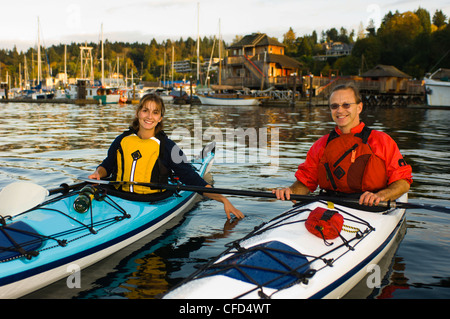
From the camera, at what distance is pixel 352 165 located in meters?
4.52

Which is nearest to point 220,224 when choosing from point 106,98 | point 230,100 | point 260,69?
point 230,100

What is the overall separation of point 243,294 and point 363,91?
5474 centimetres

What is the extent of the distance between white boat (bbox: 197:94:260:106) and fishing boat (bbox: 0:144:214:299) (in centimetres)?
4151

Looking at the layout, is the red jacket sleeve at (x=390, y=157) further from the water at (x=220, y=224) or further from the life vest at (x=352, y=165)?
the water at (x=220, y=224)

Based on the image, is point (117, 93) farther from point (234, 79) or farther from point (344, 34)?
point (344, 34)

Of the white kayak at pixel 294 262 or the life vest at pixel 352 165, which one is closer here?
the white kayak at pixel 294 262

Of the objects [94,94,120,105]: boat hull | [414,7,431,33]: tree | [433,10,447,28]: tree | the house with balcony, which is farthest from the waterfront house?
[433,10,447,28]: tree

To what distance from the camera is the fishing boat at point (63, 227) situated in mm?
3711

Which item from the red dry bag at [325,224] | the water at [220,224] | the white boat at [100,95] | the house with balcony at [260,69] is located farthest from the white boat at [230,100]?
the red dry bag at [325,224]

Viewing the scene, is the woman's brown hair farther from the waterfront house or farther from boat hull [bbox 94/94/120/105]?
the waterfront house

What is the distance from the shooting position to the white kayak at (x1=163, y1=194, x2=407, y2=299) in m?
3.06

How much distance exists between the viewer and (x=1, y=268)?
3.49 meters

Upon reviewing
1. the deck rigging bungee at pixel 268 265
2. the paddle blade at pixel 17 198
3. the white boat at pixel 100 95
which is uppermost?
the white boat at pixel 100 95

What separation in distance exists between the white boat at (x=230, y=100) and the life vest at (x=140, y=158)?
41455 millimetres
